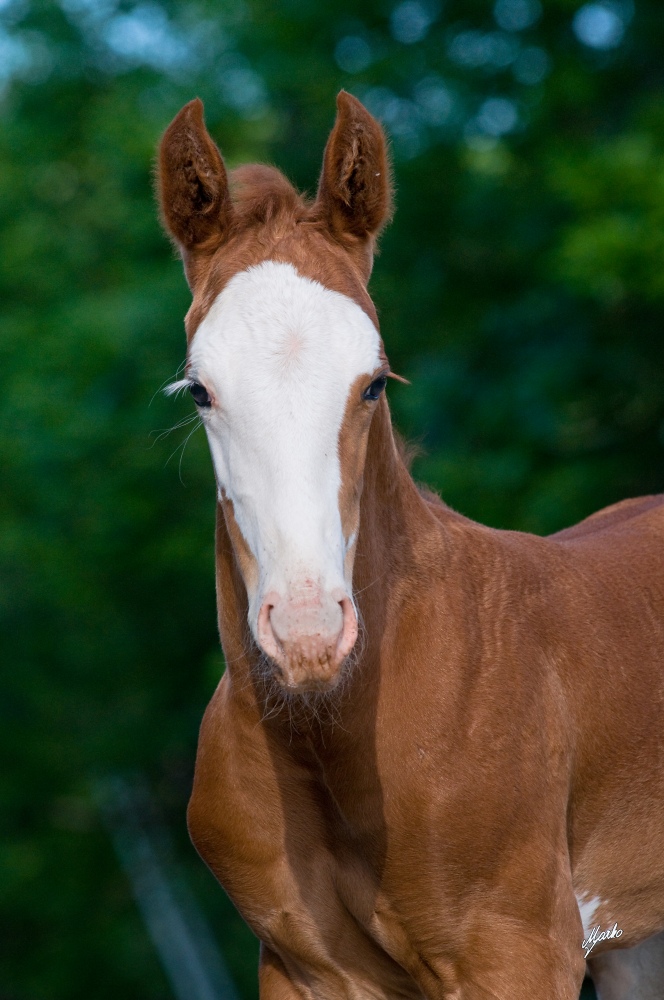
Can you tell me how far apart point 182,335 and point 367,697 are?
28.7ft

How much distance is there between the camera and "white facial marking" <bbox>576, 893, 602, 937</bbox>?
3400 millimetres

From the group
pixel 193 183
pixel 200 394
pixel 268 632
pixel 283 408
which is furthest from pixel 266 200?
pixel 268 632

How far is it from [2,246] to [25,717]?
592 centimetres

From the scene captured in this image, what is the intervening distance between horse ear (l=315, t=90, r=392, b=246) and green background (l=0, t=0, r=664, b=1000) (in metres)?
5.24

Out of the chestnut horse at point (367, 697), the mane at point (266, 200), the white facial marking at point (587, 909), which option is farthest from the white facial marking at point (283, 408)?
the white facial marking at point (587, 909)

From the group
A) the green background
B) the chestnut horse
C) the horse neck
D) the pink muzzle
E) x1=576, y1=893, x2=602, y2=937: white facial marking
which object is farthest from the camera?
the green background

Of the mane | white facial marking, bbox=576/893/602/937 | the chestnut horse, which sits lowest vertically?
white facial marking, bbox=576/893/602/937

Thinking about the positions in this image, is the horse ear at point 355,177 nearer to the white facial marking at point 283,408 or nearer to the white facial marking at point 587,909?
the white facial marking at point 283,408

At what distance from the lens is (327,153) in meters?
3.15

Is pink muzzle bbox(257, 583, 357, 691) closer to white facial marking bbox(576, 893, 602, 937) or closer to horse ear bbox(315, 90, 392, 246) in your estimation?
horse ear bbox(315, 90, 392, 246)

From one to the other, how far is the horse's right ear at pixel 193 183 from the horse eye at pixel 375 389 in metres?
0.65

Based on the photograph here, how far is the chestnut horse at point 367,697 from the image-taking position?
2.74 meters

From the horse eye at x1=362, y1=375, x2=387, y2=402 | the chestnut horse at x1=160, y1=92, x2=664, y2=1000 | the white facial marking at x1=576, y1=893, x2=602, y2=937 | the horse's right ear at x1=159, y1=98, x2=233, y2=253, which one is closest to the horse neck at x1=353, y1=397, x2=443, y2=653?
the chestnut horse at x1=160, y1=92, x2=664, y2=1000

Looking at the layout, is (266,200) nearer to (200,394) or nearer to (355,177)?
(355,177)
